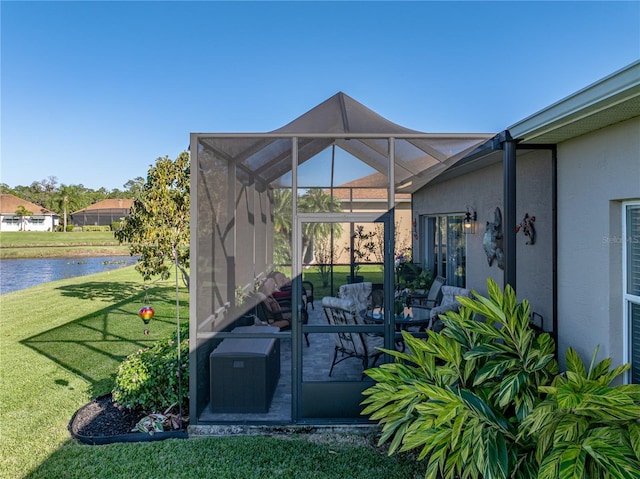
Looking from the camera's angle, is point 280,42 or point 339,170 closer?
point 339,170

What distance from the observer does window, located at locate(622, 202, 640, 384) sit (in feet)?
9.89

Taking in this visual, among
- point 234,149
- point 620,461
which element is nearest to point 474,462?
point 620,461

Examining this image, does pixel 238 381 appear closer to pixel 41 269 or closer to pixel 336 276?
pixel 336 276

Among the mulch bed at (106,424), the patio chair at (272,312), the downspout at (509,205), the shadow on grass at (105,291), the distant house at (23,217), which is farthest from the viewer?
the distant house at (23,217)

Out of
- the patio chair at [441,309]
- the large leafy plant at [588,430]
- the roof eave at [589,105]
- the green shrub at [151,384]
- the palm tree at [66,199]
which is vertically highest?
the palm tree at [66,199]

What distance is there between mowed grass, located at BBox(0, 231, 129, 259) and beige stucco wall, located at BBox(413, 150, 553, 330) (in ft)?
82.7

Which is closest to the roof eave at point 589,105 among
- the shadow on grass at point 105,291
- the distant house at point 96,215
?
the shadow on grass at point 105,291

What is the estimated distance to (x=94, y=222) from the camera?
180 feet

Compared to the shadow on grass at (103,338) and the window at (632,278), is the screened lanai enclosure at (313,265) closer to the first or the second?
the window at (632,278)

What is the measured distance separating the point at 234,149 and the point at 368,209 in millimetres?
1592

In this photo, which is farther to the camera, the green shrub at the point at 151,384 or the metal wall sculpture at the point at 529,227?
the metal wall sculpture at the point at 529,227

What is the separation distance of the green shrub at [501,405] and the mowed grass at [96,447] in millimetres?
678

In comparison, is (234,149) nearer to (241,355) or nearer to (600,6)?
(241,355)

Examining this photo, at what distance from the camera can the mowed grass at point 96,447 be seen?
3.49 metres
